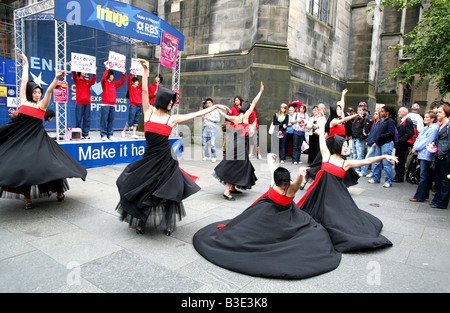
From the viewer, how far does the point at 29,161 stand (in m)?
4.88

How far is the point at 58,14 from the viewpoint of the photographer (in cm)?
794

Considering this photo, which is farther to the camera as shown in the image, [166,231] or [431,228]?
[431,228]

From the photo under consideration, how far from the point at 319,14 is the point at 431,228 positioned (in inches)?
546

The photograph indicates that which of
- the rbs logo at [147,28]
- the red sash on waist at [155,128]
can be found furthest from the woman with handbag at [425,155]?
the rbs logo at [147,28]

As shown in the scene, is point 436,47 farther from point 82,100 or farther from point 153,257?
point 82,100

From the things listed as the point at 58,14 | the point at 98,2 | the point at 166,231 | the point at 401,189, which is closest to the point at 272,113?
the point at 401,189

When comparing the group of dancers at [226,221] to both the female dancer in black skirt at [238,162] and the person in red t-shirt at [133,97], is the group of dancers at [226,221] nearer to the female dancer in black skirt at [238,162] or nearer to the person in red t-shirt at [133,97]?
the female dancer in black skirt at [238,162]

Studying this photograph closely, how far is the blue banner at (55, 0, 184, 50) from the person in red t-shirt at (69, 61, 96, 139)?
4.97 feet

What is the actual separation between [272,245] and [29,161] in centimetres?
393

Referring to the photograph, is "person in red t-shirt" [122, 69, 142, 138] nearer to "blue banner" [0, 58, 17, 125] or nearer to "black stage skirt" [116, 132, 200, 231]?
"blue banner" [0, 58, 17, 125]

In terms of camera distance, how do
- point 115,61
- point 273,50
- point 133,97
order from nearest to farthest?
point 115,61 → point 133,97 → point 273,50

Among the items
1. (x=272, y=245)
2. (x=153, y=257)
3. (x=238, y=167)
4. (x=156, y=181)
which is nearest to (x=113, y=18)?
(x=238, y=167)
